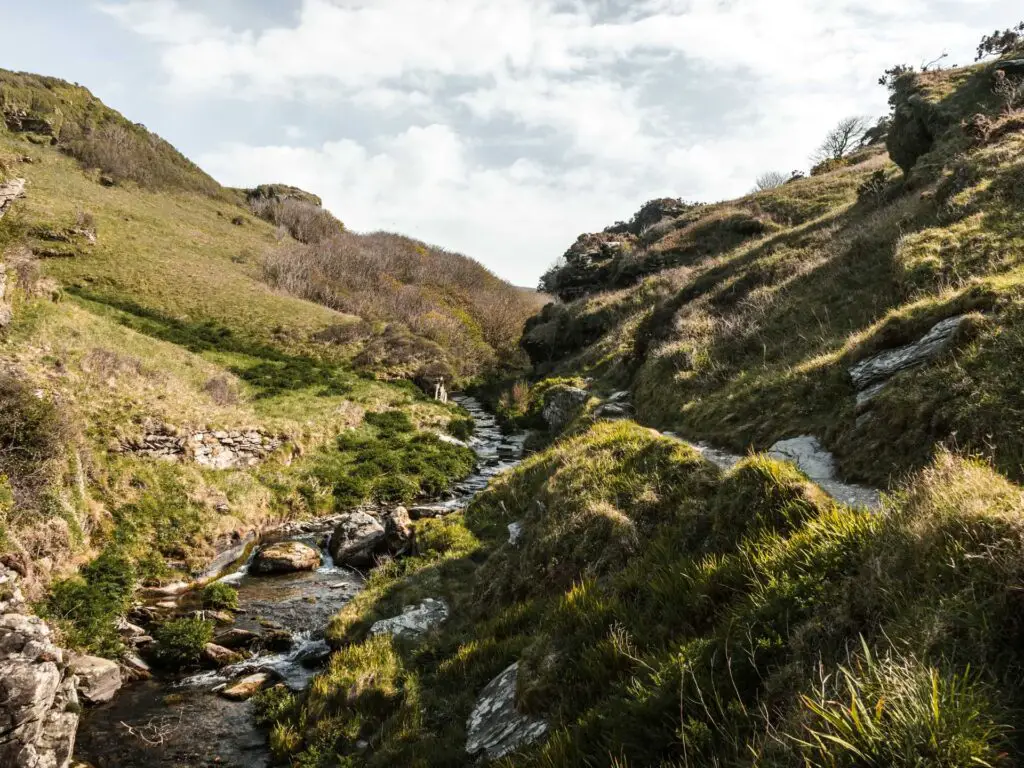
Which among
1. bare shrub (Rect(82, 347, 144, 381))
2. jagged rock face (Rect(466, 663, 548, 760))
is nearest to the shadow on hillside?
bare shrub (Rect(82, 347, 144, 381))

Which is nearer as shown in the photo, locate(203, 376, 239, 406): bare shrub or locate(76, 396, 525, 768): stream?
locate(76, 396, 525, 768): stream

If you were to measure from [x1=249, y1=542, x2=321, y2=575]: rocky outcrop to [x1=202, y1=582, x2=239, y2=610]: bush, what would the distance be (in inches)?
84.0

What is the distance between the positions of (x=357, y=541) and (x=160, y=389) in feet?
37.8

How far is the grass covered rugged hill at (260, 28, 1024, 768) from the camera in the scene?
288cm

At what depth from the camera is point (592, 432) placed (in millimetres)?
Result: 14828

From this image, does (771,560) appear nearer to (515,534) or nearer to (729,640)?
(729,640)

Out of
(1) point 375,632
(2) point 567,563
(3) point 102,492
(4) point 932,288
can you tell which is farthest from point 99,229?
(4) point 932,288

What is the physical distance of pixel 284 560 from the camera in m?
16.8

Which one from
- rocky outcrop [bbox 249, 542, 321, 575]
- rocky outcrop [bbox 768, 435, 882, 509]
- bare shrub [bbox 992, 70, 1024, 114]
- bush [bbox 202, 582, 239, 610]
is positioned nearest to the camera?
rocky outcrop [bbox 768, 435, 882, 509]

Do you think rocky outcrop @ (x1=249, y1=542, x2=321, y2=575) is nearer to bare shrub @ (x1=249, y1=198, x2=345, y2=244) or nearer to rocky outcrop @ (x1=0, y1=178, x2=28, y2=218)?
rocky outcrop @ (x1=0, y1=178, x2=28, y2=218)

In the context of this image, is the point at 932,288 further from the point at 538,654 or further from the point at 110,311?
the point at 110,311

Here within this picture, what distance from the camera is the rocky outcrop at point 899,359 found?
9289 mm

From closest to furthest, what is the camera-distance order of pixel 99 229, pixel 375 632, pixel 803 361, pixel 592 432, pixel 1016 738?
pixel 1016 738 → pixel 375 632 → pixel 803 361 → pixel 592 432 → pixel 99 229

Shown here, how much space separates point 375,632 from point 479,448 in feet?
66.9
